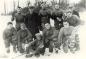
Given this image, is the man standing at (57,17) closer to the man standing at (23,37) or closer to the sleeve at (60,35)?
the sleeve at (60,35)

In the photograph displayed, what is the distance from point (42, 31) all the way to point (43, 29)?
2cm

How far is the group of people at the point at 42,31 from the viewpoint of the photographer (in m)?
1.28

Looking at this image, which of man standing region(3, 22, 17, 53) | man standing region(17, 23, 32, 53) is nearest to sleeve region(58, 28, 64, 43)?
man standing region(17, 23, 32, 53)

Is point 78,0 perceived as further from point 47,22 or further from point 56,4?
point 47,22

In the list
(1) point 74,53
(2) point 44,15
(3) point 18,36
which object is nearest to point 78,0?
(2) point 44,15

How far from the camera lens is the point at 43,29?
4.25ft

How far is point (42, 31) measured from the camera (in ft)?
4.25

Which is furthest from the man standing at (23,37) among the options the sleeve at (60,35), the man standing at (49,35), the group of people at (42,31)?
the sleeve at (60,35)

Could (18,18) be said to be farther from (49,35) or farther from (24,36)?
(49,35)

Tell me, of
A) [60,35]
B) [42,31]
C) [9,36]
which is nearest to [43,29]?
[42,31]

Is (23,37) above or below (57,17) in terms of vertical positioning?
below

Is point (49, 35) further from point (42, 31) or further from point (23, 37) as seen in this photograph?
point (23, 37)

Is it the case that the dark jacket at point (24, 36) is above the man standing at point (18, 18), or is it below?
below

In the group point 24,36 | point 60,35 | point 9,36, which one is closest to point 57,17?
point 60,35
